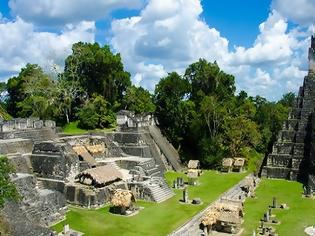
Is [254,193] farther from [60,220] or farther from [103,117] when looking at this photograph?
[103,117]

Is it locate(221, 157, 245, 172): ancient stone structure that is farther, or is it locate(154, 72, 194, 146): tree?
locate(154, 72, 194, 146): tree

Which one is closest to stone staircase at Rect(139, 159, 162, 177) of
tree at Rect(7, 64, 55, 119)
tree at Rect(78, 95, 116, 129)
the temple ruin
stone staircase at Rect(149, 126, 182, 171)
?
the temple ruin

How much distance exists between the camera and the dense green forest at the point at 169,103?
139ft

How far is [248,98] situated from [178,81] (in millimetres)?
10562

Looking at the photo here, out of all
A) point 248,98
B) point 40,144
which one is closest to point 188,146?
point 248,98

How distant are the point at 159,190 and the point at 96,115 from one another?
16.3m

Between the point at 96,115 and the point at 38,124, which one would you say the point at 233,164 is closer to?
the point at 96,115

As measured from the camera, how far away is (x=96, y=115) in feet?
145

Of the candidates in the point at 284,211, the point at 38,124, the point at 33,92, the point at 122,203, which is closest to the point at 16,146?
the point at 38,124

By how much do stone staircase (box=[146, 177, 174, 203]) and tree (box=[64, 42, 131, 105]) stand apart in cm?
1843

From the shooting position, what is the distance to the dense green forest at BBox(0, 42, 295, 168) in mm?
42375

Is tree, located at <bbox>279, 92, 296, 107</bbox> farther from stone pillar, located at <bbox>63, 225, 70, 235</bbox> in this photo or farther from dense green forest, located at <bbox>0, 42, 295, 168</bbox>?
stone pillar, located at <bbox>63, 225, 70, 235</bbox>

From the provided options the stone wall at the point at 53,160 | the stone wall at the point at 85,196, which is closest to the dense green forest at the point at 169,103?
the stone wall at the point at 53,160

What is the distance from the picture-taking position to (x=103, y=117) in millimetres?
44438
